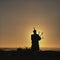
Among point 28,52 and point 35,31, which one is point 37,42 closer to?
point 35,31

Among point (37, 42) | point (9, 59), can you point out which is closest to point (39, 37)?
point (37, 42)

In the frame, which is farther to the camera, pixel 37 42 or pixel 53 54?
pixel 37 42

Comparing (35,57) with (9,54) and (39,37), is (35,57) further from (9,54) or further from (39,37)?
(39,37)

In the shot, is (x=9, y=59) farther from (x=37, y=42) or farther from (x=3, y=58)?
(x=37, y=42)

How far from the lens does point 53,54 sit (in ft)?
21.9

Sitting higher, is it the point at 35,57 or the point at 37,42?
the point at 37,42

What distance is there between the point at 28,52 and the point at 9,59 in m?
0.61

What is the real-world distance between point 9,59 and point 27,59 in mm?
507

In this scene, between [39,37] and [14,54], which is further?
[39,37]

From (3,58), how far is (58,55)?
1.54 m

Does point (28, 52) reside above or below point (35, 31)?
below

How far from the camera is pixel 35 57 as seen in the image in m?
6.64

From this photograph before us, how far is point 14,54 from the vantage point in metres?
6.77

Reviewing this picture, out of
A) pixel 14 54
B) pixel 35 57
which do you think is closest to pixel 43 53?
pixel 35 57
